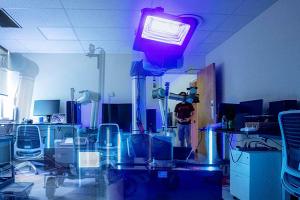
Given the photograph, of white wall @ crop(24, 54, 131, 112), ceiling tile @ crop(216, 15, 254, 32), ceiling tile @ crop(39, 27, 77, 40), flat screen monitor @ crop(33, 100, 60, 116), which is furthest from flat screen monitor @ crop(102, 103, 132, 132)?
ceiling tile @ crop(216, 15, 254, 32)

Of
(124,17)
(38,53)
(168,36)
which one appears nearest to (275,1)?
(124,17)

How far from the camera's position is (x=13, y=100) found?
5734mm

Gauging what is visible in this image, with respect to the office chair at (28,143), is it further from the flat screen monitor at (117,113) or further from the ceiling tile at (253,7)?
the ceiling tile at (253,7)

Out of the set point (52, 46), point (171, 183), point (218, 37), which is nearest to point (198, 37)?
point (218, 37)

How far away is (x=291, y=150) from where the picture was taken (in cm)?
199

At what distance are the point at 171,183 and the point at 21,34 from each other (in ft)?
14.0

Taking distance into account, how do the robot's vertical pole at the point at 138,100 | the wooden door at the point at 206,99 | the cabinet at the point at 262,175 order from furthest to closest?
the wooden door at the point at 206,99
the cabinet at the point at 262,175
the robot's vertical pole at the point at 138,100

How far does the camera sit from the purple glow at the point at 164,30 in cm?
169

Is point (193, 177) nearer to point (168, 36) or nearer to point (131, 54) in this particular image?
point (168, 36)

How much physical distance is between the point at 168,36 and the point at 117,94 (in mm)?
4488

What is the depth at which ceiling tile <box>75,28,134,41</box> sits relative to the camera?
441 cm

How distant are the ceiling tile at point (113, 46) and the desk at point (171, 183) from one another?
13.1 ft

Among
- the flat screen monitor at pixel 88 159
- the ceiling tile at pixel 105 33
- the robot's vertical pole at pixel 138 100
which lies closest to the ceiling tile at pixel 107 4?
the ceiling tile at pixel 105 33

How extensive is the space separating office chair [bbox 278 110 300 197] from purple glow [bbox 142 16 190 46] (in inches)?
36.0
